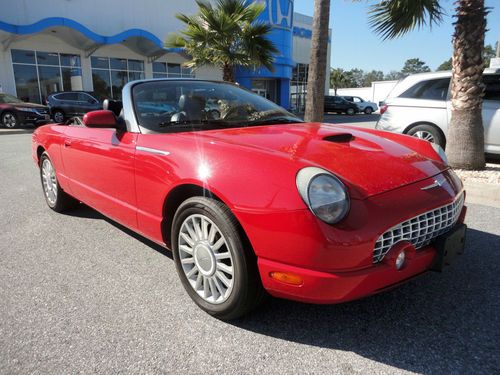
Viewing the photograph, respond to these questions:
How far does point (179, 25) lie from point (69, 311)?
87.5 feet

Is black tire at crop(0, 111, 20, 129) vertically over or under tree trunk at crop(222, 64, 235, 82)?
under

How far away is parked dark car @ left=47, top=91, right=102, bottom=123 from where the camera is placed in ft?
57.6

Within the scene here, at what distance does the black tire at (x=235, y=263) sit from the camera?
211 cm

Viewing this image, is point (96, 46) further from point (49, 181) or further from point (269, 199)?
point (269, 199)

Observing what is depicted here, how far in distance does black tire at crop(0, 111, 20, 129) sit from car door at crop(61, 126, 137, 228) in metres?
14.1

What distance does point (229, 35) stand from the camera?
1427cm

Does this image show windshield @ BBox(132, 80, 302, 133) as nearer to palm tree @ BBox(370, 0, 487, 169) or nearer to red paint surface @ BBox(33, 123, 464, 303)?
red paint surface @ BBox(33, 123, 464, 303)

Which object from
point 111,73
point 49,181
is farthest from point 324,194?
point 111,73

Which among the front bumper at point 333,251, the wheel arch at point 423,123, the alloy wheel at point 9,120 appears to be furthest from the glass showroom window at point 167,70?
the front bumper at point 333,251

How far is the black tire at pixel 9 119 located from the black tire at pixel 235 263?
53.7 ft

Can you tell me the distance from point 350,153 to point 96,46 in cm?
2285

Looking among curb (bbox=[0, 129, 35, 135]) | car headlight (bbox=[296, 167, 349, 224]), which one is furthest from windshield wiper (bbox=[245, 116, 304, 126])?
curb (bbox=[0, 129, 35, 135])

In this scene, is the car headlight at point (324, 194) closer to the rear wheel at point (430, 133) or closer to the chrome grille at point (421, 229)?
the chrome grille at point (421, 229)

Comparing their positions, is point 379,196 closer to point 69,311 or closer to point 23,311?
point 69,311
